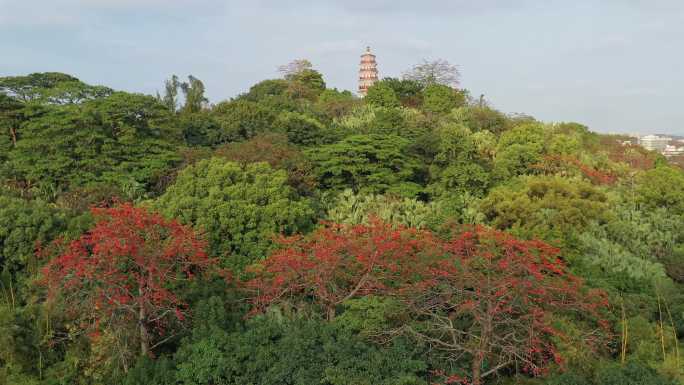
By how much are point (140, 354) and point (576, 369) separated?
5.50 metres

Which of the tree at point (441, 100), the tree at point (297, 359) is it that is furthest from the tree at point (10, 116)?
the tree at point (441, 100)

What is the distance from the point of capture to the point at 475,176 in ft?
39.3

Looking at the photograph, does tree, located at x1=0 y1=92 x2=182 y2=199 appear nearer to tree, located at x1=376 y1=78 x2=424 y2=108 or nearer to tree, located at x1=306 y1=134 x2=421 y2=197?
tree, located at x1=306 y1=134 x2=421 y2=197

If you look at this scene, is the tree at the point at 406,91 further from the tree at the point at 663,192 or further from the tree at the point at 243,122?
the tree at the point at 663,192

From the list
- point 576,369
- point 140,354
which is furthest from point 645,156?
point 140,354

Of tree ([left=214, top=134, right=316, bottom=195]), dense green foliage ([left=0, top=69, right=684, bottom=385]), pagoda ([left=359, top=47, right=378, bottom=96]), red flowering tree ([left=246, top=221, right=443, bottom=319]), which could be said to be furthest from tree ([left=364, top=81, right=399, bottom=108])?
pagoda ([left=359, top=47, right=378, bottom=96])

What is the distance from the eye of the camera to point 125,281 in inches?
262

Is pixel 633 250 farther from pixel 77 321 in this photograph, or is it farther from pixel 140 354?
pixel 77 321

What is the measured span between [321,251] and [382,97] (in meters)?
15.4

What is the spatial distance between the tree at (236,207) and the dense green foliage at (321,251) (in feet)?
0.13

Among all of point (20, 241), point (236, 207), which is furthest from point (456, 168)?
point (20, 241)

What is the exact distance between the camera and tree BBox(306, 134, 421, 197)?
12.1 metres

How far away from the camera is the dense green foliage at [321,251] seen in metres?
6.10

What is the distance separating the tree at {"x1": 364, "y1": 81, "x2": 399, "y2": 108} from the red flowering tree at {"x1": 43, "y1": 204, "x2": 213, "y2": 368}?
1505cm
